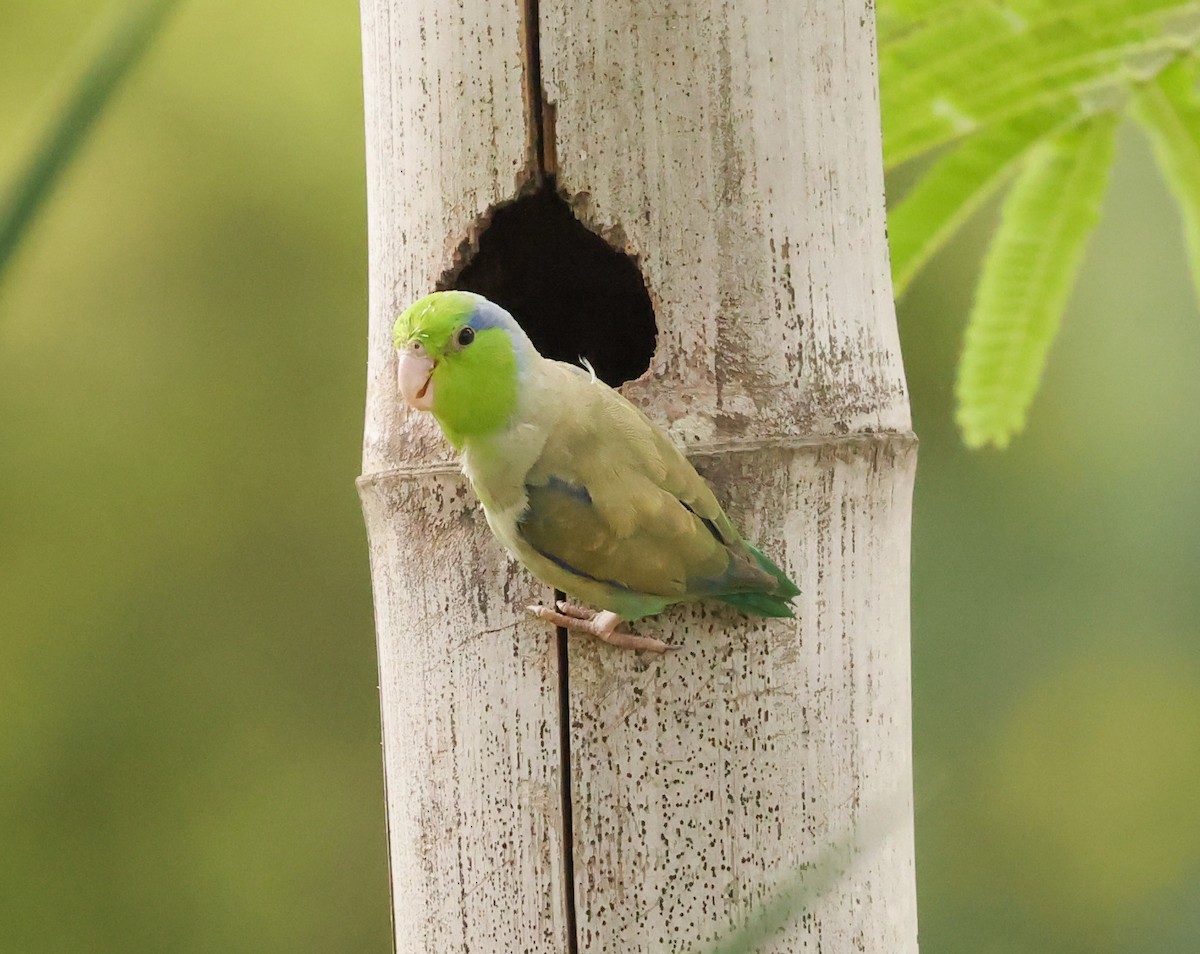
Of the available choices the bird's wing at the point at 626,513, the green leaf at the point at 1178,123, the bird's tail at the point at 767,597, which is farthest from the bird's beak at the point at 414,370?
the green leaf at the point at 1178,123

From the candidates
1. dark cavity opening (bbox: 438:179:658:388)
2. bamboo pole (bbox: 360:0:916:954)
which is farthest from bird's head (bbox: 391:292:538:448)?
dark cavity opening (bbox: 438:179:658:388)

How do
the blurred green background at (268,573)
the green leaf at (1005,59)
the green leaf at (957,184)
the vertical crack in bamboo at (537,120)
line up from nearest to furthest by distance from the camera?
the vertical crack in bamboo at (537,120)
the green leaf at (1005,59)
the green leaf at (957,184)
the blurred green background at (268,573)

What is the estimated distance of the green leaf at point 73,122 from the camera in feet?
2.15

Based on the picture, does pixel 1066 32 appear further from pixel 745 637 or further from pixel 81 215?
pixel 81 215

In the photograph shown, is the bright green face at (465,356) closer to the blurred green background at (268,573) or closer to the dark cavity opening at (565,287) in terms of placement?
the dark cavity opening at (565,287)

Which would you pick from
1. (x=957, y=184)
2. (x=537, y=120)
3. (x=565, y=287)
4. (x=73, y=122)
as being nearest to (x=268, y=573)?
(x=565, y=287)

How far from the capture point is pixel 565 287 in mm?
2186

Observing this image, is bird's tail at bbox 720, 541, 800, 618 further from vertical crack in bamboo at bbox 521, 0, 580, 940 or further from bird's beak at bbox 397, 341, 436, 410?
bird's beak at bbox 397, 341, 436, 410

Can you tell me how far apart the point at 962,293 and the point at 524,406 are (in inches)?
197

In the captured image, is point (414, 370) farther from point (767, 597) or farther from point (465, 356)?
point (767, 597)

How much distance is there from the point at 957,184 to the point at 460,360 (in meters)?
0.90

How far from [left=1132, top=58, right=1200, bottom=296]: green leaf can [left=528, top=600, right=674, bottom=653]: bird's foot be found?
1025 millimetres

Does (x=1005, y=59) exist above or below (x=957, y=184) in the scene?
above

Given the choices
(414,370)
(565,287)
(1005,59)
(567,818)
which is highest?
(1005,59)
